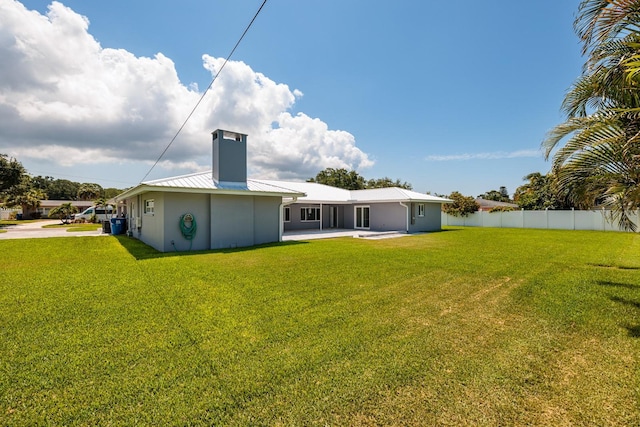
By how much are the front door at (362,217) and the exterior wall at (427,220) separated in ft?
11.3

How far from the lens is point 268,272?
7438mm

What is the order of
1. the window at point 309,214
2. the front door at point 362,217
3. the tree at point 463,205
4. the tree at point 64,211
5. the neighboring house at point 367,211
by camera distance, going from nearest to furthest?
the neighboring house at point 367,211 → the window at point 309,214 → the front door at point 362,217 → the tree at point 463,205 → the tree at point 64,211

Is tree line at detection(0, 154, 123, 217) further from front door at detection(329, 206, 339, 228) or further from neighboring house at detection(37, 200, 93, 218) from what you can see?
Result: front door at detection(329, 206, 339, 228)

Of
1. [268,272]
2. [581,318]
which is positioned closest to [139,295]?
[268,272]

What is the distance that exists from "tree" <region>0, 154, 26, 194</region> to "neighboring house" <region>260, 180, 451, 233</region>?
22.5 m

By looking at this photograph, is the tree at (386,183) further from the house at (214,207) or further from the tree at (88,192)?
the tree at (88,192)

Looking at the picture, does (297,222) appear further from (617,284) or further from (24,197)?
(24,197)

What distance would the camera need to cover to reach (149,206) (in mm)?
12766

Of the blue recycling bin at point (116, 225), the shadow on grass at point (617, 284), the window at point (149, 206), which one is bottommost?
the shadow on grass at point (617, 284)

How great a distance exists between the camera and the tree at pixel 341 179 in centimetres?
4631

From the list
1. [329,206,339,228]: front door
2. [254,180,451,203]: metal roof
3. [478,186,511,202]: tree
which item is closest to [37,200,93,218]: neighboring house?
[254,180,451,203]: metal roof

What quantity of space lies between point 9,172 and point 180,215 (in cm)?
2476

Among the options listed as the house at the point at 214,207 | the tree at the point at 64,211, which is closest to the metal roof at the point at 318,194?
the house at the point at 214,207

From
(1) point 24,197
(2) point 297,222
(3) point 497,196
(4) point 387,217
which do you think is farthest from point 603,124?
(3) point 497,196
